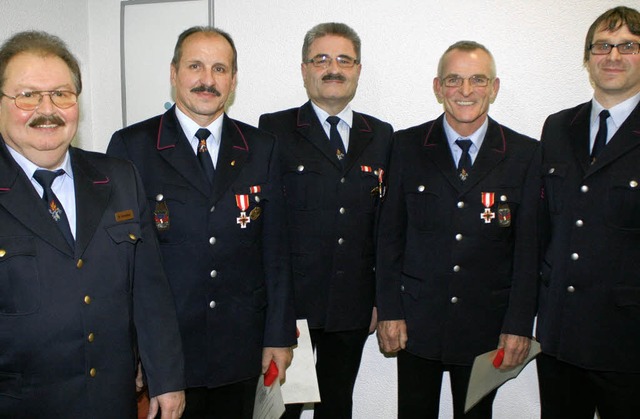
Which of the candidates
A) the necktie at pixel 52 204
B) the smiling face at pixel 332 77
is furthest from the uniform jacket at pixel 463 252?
the necktie at pixel 52 204

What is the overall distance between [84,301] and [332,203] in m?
1.16

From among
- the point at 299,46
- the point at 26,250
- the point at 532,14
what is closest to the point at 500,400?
the point at 532,14

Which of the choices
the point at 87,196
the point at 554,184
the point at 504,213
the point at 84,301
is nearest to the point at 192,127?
the point at 87,196

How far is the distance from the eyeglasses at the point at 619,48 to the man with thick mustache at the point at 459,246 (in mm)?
410

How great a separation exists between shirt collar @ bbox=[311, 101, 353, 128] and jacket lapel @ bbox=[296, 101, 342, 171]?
0.07ft

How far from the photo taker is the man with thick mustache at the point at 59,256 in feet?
4.95

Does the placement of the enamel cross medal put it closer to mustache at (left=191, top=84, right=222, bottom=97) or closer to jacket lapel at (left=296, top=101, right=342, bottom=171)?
mustache at (left=191, top=84, right=222, bottom=97)

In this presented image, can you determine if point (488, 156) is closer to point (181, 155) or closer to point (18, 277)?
point (181, 155)

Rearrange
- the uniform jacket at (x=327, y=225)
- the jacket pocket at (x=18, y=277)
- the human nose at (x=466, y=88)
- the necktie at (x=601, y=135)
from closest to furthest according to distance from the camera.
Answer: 1. the jacket pocket at (x=18, y=277)
2. the necktie at (x=601, y=135)
3. the human nose at (x=466, y=88)
4. the uniform jacket at (x=327, y=225)

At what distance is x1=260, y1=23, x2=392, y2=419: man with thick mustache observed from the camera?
8.02ft

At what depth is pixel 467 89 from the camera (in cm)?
233

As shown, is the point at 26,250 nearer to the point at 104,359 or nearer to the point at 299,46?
the point at 104,359

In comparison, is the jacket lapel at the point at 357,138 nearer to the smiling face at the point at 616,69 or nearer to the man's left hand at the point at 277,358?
the man's left hand at the point at 277,358

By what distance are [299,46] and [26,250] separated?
2010mm
